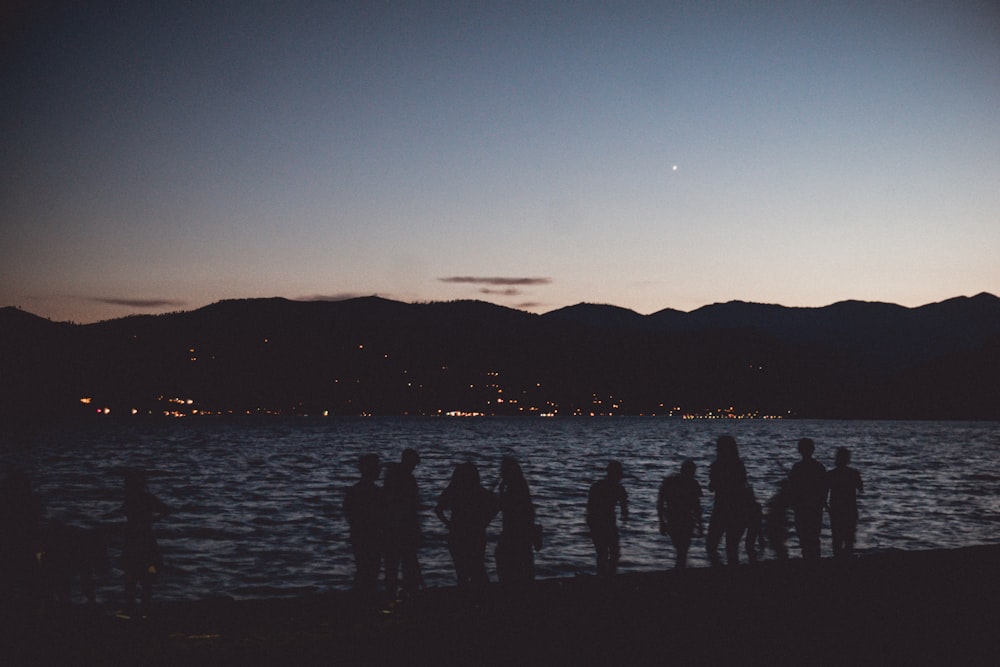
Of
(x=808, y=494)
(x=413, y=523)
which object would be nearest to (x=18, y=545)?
(x=413, y=523)

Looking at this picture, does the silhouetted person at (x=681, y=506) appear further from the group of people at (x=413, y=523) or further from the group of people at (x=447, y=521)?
the group of people at (x=447, y=521)

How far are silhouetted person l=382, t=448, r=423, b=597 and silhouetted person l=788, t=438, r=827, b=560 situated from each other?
681cm

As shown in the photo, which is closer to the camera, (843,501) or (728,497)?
(728,497)

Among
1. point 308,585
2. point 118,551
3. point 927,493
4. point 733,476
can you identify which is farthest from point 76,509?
point 927,493

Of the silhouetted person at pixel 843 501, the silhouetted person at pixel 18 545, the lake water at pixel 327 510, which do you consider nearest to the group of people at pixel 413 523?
the silhouetted person at pixel 18 545

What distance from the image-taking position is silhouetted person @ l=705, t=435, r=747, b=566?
13.6 m

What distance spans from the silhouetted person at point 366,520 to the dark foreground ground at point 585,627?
1.72ft

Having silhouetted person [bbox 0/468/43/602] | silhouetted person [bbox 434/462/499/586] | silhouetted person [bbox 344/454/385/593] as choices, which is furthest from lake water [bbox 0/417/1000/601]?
silhouetted person [bbox 0/468/43/602]

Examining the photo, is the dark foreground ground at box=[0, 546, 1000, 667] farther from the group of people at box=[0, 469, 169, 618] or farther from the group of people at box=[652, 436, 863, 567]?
the group of people at box=[652, 436, 863, 567]

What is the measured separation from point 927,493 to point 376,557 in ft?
121

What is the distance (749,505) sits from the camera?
14.0 m

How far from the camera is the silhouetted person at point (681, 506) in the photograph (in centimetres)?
1377

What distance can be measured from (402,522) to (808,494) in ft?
23.9

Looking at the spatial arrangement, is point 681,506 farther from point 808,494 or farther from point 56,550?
point 56,550
